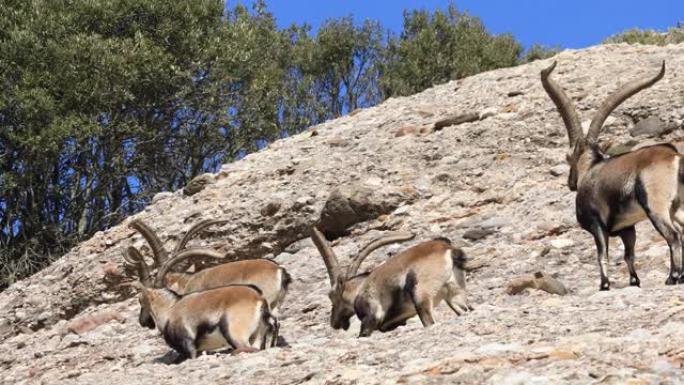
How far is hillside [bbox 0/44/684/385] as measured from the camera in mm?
7023

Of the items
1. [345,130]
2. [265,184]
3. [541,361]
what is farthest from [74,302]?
[541,361]

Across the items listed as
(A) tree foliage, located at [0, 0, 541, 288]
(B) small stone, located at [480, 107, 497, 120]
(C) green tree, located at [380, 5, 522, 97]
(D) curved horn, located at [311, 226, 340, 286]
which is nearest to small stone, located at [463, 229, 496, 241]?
(D) curved horn, located at [311, 226, 340, 286]

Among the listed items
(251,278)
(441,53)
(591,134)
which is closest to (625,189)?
(591,134)

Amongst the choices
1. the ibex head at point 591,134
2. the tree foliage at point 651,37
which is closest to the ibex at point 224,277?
the ibex head at point 591,134

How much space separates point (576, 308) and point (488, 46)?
25.2 metres

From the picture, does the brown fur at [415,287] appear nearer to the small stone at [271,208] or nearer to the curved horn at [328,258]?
the curved horn at [328,258]

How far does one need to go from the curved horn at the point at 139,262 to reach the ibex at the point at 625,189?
5.12 metres

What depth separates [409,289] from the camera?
388 inches

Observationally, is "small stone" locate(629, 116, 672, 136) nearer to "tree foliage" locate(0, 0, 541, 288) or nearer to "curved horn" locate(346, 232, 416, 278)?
"curved horn" locate(346, 232, 416, 278)

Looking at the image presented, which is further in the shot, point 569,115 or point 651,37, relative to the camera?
point 651,37

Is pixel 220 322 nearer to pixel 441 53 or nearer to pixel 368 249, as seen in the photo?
pixel 368 249

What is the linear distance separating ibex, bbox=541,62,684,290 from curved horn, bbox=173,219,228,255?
19.6 ft

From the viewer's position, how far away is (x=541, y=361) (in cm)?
657

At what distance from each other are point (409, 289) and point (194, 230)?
5387 mm
